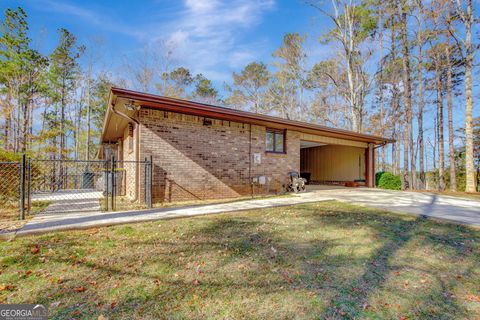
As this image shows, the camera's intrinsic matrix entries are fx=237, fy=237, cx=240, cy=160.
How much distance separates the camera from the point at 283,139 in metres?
9.75

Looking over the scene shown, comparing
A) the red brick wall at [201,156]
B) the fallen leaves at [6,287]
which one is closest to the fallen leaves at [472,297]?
the fallen leaves at [6,287]

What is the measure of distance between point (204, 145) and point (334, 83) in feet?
49.1

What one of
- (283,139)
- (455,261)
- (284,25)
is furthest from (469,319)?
(284,25)

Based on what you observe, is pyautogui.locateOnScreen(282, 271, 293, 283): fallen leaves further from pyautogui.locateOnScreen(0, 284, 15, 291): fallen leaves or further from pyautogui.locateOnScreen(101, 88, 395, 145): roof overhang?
pyautogui.locateOnScreen(101, 88, 395, 145): roof overhang

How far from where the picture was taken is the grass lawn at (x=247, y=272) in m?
2.08

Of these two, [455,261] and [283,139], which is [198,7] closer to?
[283,139]

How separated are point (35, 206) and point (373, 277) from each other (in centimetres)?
765

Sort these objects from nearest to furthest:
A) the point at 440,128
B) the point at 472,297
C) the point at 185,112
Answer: the point at 472,297
the point at 185,112
the point at 440,128

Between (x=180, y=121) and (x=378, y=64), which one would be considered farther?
(x=378, y=64)

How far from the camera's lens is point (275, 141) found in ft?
31.4

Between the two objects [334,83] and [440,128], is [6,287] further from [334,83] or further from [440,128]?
[440,128]

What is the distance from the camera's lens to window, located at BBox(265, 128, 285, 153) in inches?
369

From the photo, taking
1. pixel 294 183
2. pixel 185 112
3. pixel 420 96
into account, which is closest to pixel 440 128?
pixel 420 96

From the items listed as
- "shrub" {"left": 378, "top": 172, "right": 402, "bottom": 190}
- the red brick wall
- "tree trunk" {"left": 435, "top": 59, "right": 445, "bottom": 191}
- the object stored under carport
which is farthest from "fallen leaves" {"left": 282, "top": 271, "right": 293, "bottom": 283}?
"tree trunk" {"left": 435, "top": 59, "right": 445, "bottom": 191}
